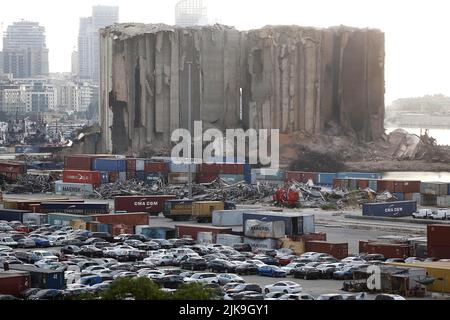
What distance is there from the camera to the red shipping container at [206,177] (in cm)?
5503

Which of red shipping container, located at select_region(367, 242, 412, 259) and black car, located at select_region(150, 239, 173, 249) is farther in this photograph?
black car, located at select_region(150, 239, 173, 249)

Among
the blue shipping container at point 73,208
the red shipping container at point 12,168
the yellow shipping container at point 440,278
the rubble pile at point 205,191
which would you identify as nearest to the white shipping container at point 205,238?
the blue shipping container at point 73,208

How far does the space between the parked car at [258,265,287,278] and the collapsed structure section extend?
49.3 meters

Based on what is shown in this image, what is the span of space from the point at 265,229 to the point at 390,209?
10.3 m

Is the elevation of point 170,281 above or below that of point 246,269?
above

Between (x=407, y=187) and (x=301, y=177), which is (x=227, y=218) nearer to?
(x=407, y=187)

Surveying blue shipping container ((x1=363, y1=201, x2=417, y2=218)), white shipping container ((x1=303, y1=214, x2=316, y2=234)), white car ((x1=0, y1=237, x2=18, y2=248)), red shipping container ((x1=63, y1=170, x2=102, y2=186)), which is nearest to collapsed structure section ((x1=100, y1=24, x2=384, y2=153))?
red shipping container ((x1=63, y1=170, x2=102, y2=186))

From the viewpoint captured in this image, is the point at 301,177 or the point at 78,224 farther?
the point at 301,177

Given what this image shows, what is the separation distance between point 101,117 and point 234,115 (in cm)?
849

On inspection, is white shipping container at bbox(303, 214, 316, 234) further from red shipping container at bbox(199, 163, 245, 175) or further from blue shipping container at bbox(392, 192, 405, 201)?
red shipping container at bbox(199, 163, 245, 175)

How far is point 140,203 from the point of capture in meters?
43.2

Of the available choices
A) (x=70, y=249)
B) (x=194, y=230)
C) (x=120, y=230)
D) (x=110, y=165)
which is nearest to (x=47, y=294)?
(x=70, y=249)

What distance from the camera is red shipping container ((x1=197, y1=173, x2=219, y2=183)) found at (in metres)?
55.0
